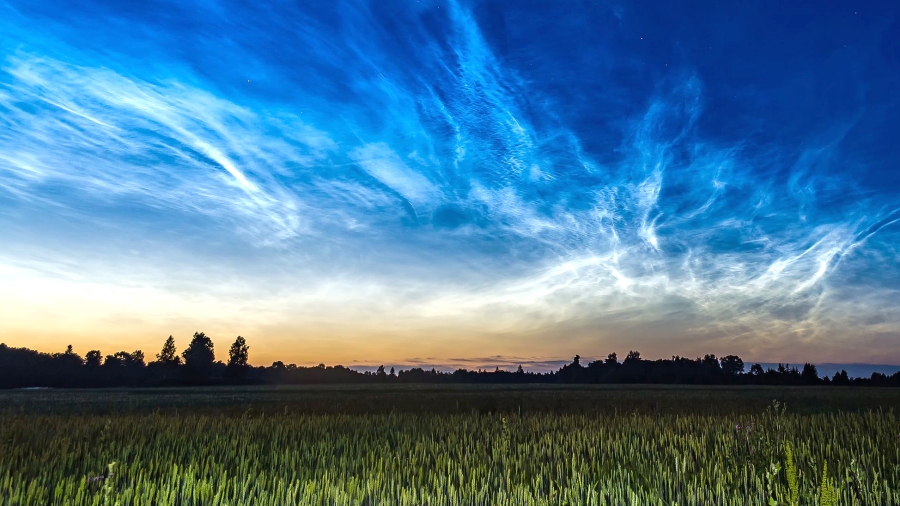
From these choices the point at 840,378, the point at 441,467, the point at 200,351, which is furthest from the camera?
the point at 200,351

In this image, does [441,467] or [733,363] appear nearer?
[441,467]

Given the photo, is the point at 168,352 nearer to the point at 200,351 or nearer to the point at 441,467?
the point at 200,351

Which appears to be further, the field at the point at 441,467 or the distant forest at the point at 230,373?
the distant forest at the point at 230,373

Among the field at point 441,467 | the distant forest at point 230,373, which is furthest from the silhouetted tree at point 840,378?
the field at point 441,467

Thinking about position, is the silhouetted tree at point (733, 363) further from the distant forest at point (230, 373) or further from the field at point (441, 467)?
the field at point (441, 467)

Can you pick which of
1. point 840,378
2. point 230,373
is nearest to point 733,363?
point 840,378

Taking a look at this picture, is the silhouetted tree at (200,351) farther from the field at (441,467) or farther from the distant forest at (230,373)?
the field at (441,467)

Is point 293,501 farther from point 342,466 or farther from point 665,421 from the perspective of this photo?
point 665,421

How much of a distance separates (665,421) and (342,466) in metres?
7.89

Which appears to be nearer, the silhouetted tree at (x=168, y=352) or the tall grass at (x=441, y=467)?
the tall grass at (x=441, y=467)

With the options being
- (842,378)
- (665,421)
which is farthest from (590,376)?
(665,421)

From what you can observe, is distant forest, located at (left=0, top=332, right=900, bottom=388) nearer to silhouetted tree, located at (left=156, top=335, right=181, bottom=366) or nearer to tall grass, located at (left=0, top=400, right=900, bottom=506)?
silhouetted tree, located at (left=156, top=335, right=181, bottom=366)

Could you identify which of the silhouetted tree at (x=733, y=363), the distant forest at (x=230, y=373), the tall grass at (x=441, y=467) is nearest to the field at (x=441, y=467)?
the tall grass at (x=441, y=467)

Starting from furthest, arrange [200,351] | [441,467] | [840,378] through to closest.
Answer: [200,351], [840,378], [441,467]
